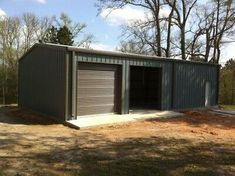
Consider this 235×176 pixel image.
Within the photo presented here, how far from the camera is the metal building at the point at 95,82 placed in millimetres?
13266

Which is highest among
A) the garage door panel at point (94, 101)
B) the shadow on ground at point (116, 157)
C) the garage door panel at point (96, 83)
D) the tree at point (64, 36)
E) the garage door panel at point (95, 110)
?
the tree at point (64, 36)

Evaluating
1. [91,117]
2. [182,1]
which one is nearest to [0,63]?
[182,1]

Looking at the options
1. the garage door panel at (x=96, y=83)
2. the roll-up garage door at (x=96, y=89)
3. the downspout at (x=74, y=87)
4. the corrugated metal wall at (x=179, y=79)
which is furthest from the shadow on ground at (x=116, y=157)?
the corrugated metal wall at (x=179, y=79)

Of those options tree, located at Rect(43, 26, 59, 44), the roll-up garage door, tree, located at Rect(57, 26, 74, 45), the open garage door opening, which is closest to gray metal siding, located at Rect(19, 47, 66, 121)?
the roll-up garage door

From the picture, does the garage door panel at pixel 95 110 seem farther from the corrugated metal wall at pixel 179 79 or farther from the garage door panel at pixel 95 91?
the corrugated metal wall at pixel 179 79

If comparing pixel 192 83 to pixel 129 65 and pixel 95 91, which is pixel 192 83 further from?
pixel 95 91

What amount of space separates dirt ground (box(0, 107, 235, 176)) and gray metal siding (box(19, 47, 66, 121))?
0.87 metres

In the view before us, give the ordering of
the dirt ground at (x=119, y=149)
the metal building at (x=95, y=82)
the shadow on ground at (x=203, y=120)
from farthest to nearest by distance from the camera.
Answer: the shadow on ground at (x=203, y=120) < the metal building at (x=95, y=82) < the dirt ground at (x=119, y=149)

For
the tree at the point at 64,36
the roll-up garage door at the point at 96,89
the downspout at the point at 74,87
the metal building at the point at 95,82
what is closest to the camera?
the downspout at the point at 74,87

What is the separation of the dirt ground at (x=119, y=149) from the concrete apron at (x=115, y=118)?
0.42 m

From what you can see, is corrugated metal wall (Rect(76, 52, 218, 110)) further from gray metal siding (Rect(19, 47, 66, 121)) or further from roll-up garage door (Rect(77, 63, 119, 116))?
gray metal siding (Rect(19, 47, 66, 121))

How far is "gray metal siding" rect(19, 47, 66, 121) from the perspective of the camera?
13430 mm

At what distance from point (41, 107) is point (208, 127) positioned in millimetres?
7151

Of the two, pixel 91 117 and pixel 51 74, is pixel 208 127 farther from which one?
pixel 51 74
